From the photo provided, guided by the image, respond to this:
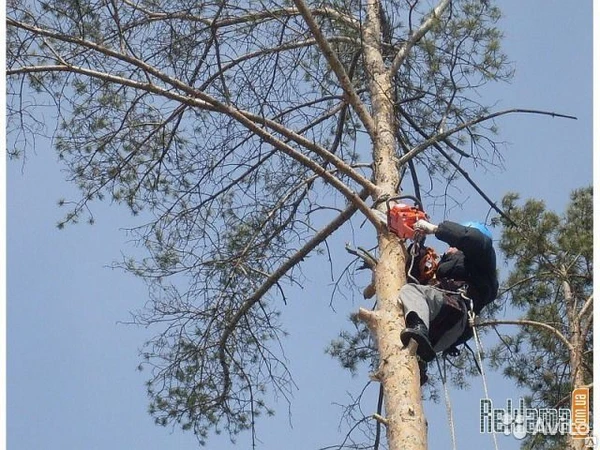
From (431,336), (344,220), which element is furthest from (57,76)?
(431,336)

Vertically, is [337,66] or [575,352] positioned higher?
[337,66]

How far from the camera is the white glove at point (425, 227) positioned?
536cm

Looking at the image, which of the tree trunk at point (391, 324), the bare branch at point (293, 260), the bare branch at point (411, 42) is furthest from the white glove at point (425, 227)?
the bare branch at point (411, 42)

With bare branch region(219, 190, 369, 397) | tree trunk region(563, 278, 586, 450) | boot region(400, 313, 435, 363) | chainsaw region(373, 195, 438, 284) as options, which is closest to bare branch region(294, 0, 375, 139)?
bare branch region(219, 190, 369, 397)

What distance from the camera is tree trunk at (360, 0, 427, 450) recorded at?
482 cm

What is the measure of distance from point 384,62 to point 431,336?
2.50m

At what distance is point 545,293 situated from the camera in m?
7.76

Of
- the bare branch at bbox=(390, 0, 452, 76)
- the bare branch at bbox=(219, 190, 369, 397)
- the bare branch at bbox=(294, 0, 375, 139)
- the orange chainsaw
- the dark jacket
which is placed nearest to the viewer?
the dark jacket

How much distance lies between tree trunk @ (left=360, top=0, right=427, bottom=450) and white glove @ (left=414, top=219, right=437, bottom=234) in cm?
17

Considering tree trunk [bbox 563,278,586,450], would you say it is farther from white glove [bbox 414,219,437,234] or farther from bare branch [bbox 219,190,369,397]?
white glove [bbox 414,219,437,234]

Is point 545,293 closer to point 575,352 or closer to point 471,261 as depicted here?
point 575,352

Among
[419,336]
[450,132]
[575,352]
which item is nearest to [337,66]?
[450,132]

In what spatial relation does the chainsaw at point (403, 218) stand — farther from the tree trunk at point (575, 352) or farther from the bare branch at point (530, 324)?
the tree trunk at point (575, 352)

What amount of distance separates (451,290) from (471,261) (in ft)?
0.50
